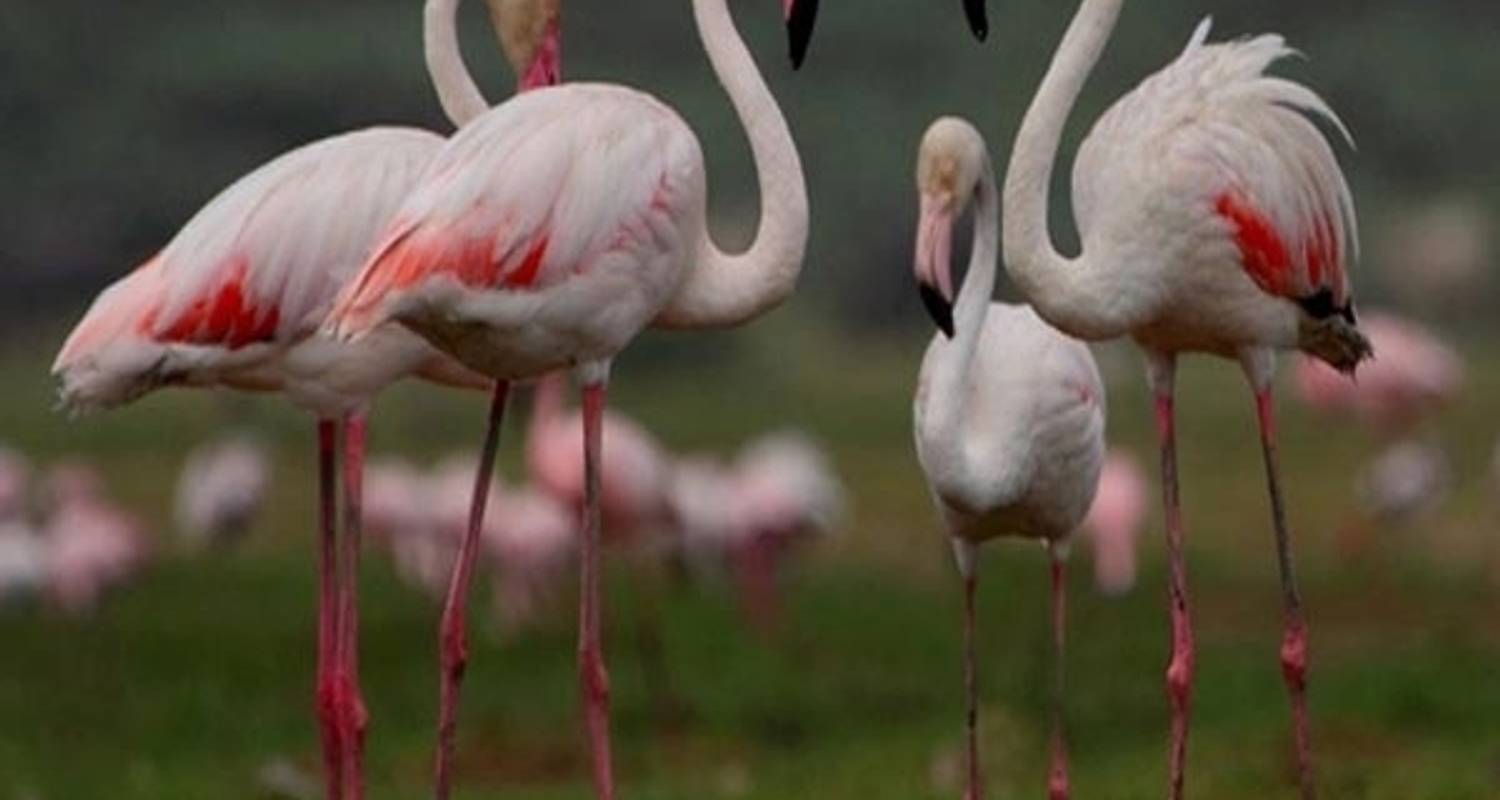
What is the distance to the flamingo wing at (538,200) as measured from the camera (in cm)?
665

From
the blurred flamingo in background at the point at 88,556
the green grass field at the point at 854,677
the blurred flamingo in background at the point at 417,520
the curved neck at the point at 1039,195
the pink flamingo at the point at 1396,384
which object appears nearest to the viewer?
the curved neck at the point at 1039,195

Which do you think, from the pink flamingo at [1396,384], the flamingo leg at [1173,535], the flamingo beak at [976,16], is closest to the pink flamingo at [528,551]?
the pink flamingo at [1396,384]

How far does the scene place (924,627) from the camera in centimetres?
1447

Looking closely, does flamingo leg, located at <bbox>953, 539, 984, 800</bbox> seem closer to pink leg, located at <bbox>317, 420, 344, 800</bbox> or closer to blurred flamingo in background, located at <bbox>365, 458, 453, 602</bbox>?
pink leg, located at <bbox>317, 420, 344, 800</bbox>

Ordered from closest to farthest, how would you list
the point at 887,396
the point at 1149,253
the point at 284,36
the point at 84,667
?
the point at 1149,253, the point at 84,667, the point at 887,396, the point at 284,36

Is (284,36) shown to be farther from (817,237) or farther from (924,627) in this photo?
(924,627)

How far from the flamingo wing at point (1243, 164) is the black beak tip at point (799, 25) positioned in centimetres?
79

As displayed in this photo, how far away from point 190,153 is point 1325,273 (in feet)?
101

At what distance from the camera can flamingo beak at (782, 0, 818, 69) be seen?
675cm

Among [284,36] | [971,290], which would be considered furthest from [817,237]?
[971,290]

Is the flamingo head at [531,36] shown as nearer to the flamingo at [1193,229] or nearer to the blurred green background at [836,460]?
the flamingo at [1193,229]

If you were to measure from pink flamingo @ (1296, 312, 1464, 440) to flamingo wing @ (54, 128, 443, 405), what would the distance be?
11012mm

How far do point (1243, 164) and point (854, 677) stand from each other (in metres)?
6.14

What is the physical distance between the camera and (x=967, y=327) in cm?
756
